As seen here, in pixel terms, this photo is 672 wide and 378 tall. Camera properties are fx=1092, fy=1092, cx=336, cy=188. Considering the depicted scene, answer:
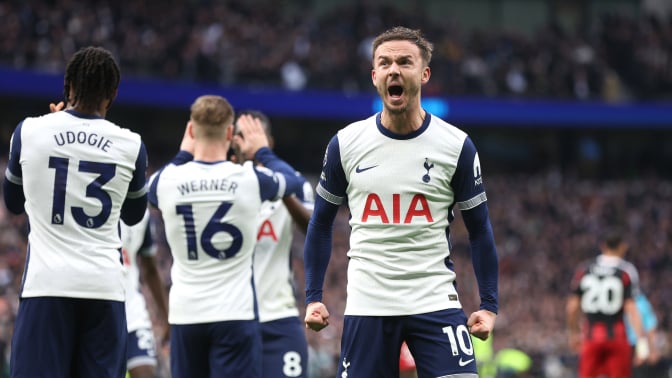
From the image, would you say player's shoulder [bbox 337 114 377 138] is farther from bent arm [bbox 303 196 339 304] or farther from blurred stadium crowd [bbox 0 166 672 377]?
blurred stadium crowd [bbox 0 166 672 377]

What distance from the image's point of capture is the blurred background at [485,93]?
79.3 feet

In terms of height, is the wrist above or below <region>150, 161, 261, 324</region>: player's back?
below

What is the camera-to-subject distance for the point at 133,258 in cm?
752

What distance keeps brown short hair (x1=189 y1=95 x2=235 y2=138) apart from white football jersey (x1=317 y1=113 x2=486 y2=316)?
117 centimetres

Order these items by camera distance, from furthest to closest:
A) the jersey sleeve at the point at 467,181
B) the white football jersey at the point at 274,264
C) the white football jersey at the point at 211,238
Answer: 1. the white football jersey at the point at 274,264
2. the white football jersey at the point at 211,238
3. the jersey sleeve at the point at 467,181

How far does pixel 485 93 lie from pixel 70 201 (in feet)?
87.7

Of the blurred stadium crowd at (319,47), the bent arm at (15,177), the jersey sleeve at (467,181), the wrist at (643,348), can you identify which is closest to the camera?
the bent arm at (15,177)

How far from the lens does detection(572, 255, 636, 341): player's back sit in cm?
1331

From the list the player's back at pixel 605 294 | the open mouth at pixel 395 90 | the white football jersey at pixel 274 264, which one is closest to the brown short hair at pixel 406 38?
the open mouth at pixel 395 90

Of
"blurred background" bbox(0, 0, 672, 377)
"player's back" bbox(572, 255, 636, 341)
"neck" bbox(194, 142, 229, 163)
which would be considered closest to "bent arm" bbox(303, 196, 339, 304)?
"neck" bbox(194, 142, 229, 163)

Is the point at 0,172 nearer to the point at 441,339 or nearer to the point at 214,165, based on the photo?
the point at 214,165

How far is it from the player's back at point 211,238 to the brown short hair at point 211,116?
0.20 meters

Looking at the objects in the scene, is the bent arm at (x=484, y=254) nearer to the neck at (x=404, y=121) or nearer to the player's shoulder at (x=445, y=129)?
the player's shoulder at (x=445, y=129)

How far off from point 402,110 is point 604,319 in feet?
29.7
